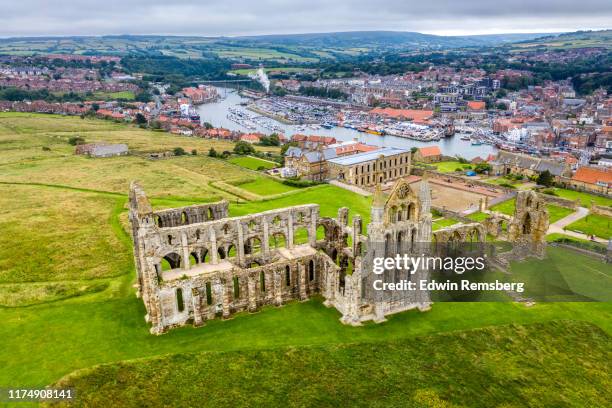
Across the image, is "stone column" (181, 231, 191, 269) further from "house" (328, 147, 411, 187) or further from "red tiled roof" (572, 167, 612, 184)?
"red tiled roof" (572, 167, 612, 184)

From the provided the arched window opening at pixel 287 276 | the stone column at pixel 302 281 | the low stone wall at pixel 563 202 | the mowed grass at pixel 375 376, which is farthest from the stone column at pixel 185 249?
the low stone wall at pixel 563 202

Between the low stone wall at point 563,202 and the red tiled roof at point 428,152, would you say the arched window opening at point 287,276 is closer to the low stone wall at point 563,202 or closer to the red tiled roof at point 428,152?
the low stone wall at point 563,202

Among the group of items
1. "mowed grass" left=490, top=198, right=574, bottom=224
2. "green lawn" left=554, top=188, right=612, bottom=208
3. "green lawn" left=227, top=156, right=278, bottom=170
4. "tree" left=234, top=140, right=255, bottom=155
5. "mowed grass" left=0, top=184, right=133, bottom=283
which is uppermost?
"mowed grass" left=0, top=184, right=133, bottom=283

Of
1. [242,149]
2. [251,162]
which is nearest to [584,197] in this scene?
[251,162]

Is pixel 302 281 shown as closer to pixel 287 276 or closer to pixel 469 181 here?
pixel 287 276

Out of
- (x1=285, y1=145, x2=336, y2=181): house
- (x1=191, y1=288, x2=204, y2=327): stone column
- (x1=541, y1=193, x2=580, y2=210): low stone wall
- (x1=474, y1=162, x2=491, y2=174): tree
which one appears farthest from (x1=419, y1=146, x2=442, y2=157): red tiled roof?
(x1=191, y1=288, x2=204, y2=327): stone column

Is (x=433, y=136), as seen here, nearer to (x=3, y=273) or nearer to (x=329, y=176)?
(x=329, y=176)
